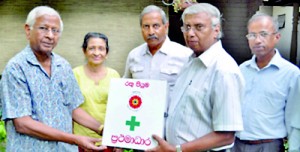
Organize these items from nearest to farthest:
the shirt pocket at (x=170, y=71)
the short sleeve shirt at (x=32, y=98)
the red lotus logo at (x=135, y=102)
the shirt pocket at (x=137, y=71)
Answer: the short sleeve shirt at (x=32, y=98) → the red lotus logo at (x=135, y=102) → the shirt pocket at (x=170, y=71) → the shirt pocket at (x=137, y=71)

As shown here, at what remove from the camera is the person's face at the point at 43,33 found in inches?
105

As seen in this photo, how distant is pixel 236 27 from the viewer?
7.00 m

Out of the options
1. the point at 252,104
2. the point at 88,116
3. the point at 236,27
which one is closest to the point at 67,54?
the point at 236,27

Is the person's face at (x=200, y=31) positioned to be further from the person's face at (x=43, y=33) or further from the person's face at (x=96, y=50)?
the person's face at (x=96, y=50)

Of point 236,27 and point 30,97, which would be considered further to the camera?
point 236,27

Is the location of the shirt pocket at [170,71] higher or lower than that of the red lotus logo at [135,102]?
higher

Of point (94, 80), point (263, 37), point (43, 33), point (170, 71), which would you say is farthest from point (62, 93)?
point (263, 37)

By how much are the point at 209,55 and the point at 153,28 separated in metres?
1.04

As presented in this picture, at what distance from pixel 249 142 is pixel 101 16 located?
378 centimetres

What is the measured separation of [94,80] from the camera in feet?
12.2

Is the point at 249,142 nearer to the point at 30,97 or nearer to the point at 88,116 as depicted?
the point at 88,116

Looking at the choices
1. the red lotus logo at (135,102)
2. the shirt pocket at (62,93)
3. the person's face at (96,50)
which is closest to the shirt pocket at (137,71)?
the person's face at (96,50)

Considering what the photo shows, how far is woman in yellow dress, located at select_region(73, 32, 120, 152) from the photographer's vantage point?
3613 millimetres

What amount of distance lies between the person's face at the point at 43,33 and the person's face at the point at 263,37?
1.49 m
